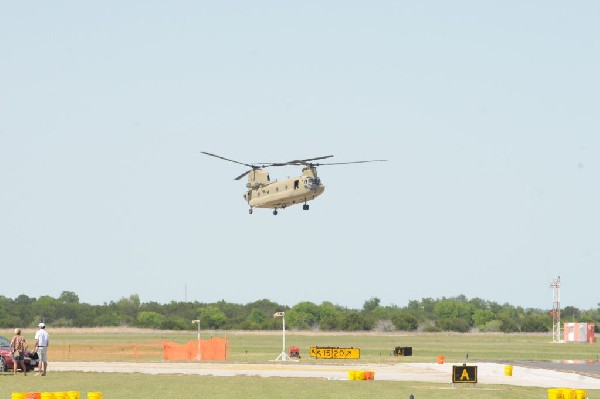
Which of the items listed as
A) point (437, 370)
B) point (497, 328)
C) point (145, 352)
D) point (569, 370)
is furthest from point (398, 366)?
point (497, 328)

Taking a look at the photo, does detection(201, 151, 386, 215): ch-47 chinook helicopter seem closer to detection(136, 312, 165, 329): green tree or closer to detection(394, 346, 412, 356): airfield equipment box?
detection(394, 346, 412, 356): airfield equipment box

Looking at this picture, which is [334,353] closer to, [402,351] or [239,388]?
[402,351]

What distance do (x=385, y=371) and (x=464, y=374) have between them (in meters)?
13.1

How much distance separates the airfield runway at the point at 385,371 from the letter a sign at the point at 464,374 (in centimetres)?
412

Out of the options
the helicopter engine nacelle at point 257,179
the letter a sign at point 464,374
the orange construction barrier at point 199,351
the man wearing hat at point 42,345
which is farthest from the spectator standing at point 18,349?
the helicopter engine nacelle at point 257,179

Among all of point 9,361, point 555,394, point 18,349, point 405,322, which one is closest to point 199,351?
point 9,361

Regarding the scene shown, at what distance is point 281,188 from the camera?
88.8 meters

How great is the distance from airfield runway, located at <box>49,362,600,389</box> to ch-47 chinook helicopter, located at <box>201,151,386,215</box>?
20.4 meters

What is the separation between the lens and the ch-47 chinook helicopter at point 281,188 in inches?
3381

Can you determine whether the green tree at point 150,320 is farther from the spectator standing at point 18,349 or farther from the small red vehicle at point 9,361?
the spectator standing at point 18,349

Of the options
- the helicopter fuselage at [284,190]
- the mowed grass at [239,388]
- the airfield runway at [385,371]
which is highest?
the helicopter fuselage at [284,190]

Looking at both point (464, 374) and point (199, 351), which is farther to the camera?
point (199, 351)

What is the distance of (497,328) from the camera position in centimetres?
18525

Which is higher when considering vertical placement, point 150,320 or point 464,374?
point 150,320
